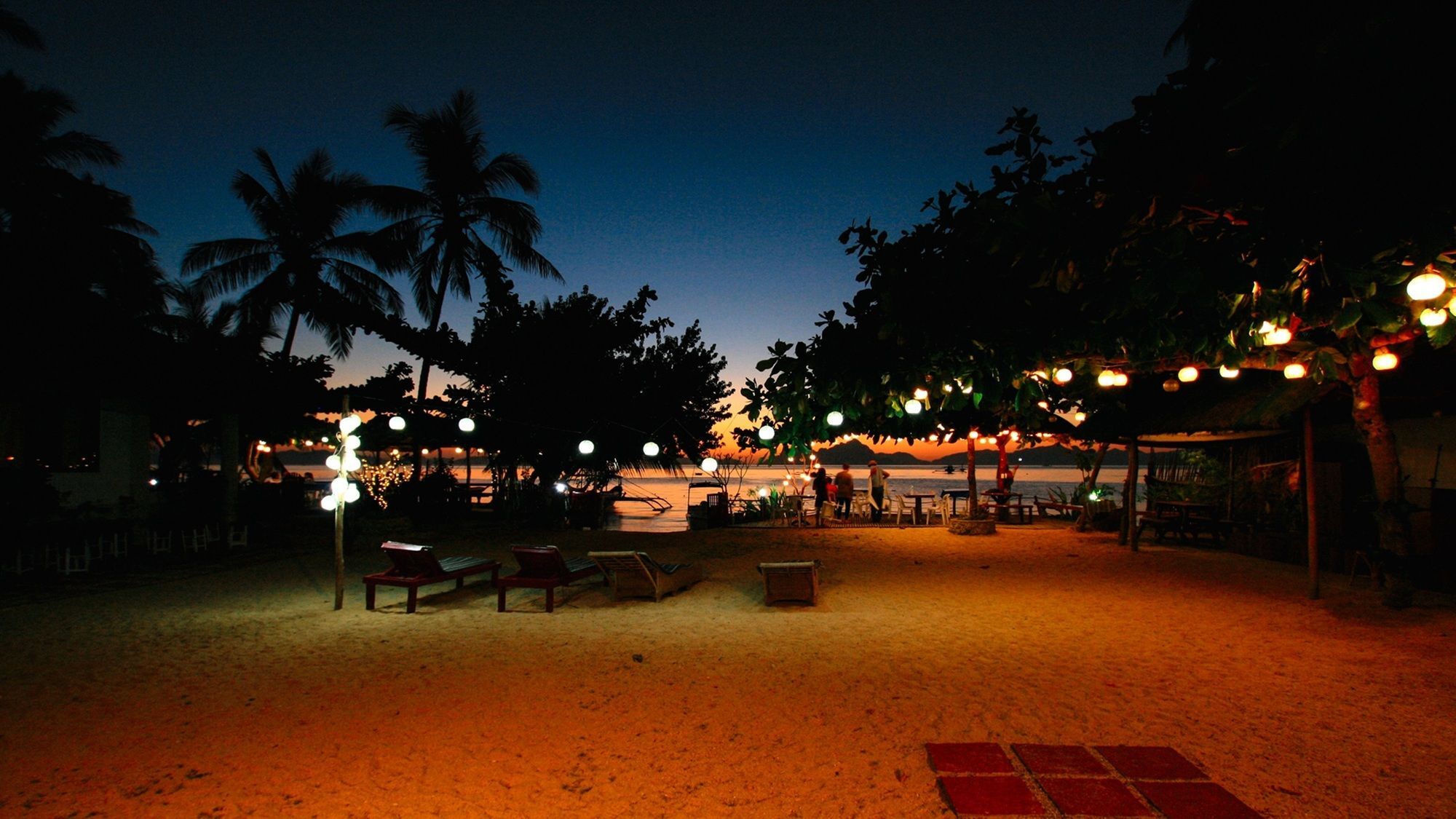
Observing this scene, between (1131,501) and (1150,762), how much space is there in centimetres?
1118

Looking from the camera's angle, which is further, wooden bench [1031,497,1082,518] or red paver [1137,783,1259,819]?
wooden bench [1031,497,1082,518]

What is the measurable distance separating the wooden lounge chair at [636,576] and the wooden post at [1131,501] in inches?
371

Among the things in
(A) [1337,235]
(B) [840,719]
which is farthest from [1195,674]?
(A) [1337,235]

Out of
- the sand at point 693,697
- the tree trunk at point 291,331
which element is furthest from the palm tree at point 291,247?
the sand at point 693,697

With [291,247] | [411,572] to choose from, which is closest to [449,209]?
[291,247]

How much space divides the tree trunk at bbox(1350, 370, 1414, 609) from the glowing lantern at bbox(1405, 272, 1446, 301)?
4.71 meters

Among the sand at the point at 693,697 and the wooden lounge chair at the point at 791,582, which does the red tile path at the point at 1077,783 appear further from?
the wooden lounge chair at the point at 791,582

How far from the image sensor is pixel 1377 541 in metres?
10.1

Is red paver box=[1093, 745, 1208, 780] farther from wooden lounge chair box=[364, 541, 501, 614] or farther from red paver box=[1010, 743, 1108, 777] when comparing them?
wooden lounge chair box=[364, 541, 501, 614]

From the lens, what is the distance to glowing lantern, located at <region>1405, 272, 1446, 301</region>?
396 cm

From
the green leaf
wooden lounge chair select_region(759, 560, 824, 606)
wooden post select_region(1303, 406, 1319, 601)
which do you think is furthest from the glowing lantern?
wooden lounge chair select_region(759, 560, 824, 606)

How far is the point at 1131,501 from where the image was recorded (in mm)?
13469

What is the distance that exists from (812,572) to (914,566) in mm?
3737

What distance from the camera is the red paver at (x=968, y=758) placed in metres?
3.85
